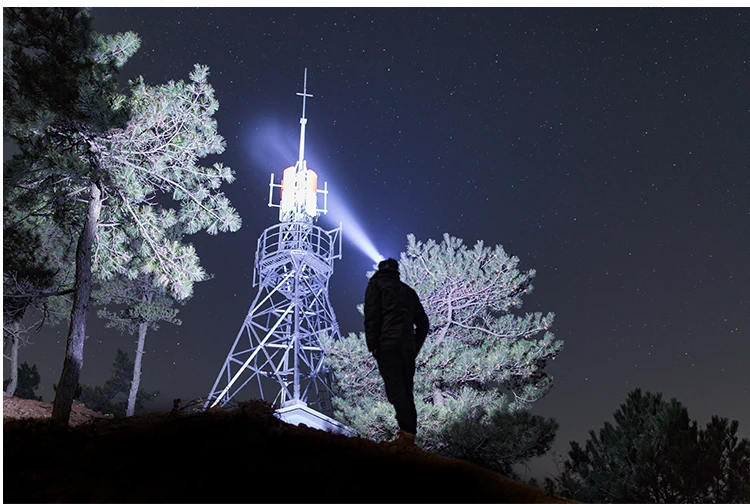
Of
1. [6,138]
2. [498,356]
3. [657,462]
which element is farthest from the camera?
[498,356]

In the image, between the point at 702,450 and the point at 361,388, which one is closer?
the point at 702,450

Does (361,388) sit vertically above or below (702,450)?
above

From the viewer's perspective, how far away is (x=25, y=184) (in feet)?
30.1

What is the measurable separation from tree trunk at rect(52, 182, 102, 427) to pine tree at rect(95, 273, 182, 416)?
1043cm

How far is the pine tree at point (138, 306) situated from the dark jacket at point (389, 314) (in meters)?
15.3

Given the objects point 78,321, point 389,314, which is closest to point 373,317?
point 389,314

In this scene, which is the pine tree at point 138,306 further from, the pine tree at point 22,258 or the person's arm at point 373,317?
the person's arm at point 373,317

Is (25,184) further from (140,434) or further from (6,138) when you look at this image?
(140,434)

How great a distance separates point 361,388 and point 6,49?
907cm

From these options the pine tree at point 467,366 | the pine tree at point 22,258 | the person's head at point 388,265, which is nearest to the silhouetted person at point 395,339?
the person's head at point 388,265

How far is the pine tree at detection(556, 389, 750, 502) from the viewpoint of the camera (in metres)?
8.77

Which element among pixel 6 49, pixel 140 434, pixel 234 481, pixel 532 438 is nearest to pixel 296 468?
pixel 234 481

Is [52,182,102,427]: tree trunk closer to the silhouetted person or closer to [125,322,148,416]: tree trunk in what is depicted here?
the silhouetted person

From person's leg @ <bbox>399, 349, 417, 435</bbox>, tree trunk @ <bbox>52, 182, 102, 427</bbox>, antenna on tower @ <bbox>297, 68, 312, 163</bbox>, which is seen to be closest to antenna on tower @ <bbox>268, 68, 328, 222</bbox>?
antenna on tower @ <bbox>297, 68, 312, 163</bbox>
